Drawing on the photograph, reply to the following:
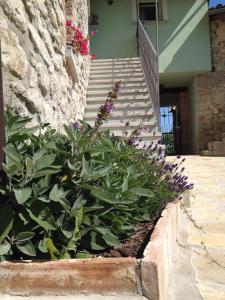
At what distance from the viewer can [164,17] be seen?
1106cm

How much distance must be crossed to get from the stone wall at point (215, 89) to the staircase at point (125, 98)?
2.67 meters

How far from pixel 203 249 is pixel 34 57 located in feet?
5.12

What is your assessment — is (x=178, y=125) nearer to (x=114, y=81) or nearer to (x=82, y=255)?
(x=114, y=81)

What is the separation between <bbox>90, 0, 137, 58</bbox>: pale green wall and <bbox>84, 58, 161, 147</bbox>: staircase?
73.0 inches

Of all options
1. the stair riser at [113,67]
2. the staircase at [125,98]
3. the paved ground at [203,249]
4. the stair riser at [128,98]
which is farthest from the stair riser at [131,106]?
the paved ground at [203,249]

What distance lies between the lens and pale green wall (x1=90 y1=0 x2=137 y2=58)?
10961mm

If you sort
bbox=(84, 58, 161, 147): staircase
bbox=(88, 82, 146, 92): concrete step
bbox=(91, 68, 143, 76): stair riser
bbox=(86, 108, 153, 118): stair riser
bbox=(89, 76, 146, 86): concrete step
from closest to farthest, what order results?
1. bbox=(84, 58, 161, 147): staircase
2. bbox=(86, 108, 153, 118): stair riser
3. bbox=(88, 82, 146, 92): concrete step
4. bbox=(89, 76, 146, 86): concrete step
5. bbox=(91, 68, 143, 76): stair riser

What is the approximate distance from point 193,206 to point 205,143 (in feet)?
25.0

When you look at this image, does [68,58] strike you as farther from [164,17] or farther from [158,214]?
[164,17]

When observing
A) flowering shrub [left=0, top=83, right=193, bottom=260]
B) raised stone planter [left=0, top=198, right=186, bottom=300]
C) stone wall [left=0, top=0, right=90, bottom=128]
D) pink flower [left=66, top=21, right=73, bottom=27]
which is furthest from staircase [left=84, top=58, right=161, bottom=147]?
raised stone planter [left=0, top=198, right=186, bottom=300]

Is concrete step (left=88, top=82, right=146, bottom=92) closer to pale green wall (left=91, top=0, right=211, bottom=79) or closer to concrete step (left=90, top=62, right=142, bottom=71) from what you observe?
concrete step (left=90, top=62, right=142, bottom=71)

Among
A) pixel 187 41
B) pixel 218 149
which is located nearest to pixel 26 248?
pixel 218 149

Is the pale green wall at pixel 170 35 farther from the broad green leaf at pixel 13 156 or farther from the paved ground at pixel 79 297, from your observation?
the paved ground at pixel 79 297

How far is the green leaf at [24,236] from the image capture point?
57.3 inches
